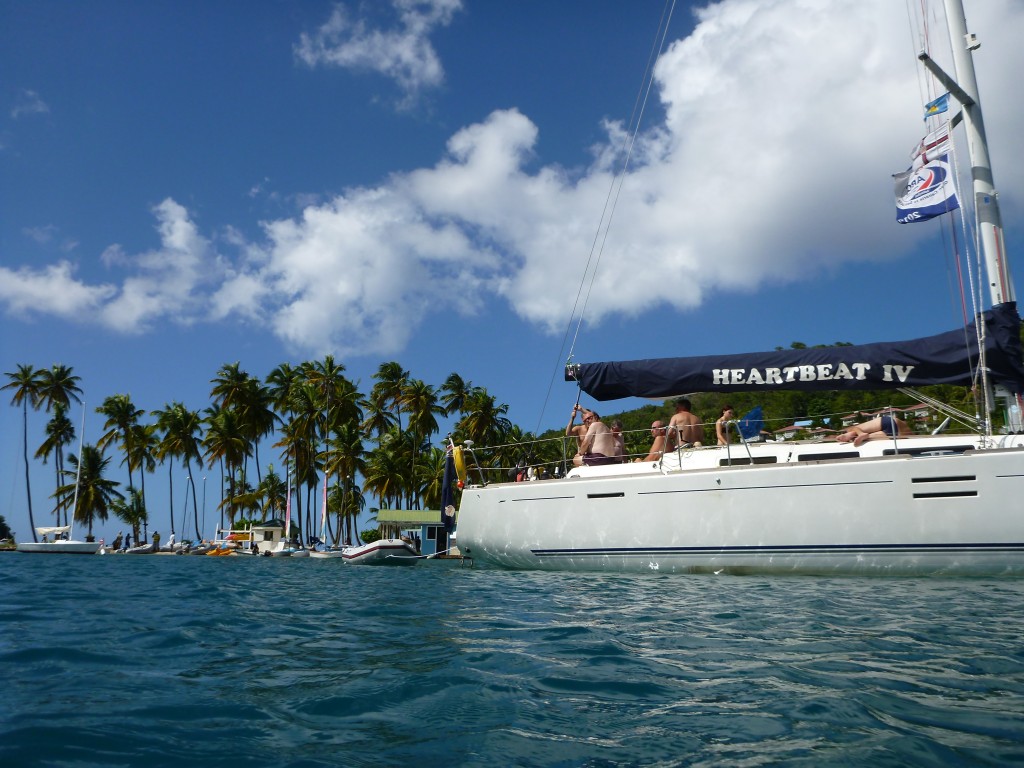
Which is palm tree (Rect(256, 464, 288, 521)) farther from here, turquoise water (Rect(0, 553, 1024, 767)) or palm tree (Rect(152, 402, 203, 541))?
turquoise water (Rect(0, 553, 1024, 767))

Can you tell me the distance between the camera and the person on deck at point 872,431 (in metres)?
8.70

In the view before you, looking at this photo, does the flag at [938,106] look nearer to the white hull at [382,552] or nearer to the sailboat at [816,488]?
the sailboat at [816,488]

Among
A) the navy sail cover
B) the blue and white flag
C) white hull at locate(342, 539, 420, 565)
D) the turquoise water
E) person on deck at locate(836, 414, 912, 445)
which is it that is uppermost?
the blue and white flag

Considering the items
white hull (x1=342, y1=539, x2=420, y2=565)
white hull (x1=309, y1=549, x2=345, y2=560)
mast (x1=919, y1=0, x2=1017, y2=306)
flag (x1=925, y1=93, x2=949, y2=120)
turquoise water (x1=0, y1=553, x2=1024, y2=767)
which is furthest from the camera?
white hull (x1=309, y1=549, x2=345, y2=560)

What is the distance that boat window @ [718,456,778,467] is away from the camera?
28.1 ft

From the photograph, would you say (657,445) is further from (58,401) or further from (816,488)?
(58,401)

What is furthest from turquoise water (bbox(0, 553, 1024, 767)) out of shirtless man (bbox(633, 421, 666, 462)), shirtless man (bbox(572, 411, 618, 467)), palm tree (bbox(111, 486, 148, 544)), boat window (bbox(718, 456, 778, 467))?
palm tree (bbox(111, 486, 148, 544))

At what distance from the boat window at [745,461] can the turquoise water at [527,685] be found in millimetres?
3027

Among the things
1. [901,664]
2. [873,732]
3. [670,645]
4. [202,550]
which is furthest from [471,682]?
[202,550]

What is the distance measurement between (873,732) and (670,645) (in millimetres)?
1649

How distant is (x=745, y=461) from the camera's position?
343 inches

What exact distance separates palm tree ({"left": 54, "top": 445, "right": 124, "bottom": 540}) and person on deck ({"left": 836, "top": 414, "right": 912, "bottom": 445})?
47.8 meters

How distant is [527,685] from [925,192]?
975 cm

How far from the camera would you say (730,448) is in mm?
8891
